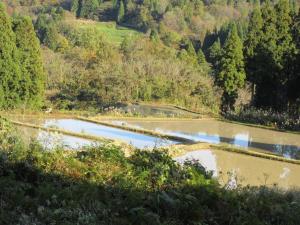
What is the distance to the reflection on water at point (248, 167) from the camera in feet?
34.8

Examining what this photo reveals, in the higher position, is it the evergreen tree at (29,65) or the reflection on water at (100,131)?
the evergreen tree at (29,65)

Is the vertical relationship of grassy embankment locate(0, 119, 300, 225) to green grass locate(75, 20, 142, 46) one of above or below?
below

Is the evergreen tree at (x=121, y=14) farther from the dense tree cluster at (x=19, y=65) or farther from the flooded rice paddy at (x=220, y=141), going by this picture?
the flooded rice paddy at (x=220, y=141)

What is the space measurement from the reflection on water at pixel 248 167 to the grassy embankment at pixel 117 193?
334 centimetres

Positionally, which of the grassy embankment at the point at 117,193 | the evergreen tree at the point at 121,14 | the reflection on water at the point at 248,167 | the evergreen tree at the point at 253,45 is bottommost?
the reflection on water at the point at 248,167

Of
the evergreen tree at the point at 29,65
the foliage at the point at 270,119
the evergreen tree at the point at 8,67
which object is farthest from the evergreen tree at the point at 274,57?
the evergreen tree at the point at 8,67

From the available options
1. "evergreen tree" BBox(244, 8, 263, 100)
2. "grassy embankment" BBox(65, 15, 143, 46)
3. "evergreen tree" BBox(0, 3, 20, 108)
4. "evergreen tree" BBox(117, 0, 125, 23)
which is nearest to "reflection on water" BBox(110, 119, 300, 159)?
"evergreen tree" BBox(0, 3, 20, 108)

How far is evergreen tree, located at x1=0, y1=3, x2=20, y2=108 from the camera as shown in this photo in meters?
23.9

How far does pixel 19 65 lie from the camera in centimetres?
2486

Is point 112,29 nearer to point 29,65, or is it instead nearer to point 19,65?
point 29,65

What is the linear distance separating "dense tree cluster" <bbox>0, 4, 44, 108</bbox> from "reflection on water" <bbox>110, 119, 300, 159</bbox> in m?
6.87

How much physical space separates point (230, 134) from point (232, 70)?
36.4 ft

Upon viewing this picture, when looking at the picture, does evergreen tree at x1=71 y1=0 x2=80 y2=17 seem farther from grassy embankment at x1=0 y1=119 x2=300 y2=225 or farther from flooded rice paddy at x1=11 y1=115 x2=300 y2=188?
grassy embankment at x1=0 y1=119 x2=300 y2=225

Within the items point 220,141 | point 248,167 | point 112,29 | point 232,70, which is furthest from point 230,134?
point 112,29
